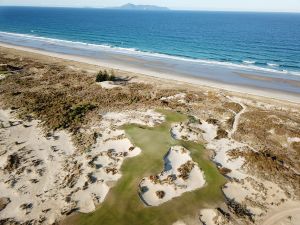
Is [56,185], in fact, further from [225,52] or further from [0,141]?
[225,52]

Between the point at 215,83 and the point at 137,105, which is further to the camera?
the point at 215,83

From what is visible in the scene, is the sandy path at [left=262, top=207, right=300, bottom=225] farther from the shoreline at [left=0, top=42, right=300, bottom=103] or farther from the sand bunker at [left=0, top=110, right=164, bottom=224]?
the shoreline at [left=0, top=42, right=300, bottom=103]

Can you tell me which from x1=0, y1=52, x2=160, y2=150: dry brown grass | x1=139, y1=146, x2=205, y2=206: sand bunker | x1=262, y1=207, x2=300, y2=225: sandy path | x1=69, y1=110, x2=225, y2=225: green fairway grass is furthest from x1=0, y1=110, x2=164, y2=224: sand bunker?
x1=262, y1=207, x2=300, y2=225: sandy path

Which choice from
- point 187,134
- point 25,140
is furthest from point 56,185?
point 187,134

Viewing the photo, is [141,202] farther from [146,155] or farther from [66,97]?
[66,97]

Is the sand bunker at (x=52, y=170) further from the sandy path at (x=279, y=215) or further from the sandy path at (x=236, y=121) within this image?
the sandy path at (x=279, y=215)

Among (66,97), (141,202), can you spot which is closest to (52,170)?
(141,202)
